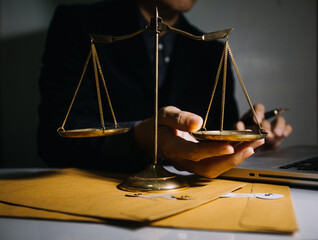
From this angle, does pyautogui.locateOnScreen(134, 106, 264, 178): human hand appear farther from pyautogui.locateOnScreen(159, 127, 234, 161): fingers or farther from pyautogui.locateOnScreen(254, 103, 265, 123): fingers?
pyautogui.locateOnScreen(254, 103, 265, 123): fingers

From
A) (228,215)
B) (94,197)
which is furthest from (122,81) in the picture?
(228,215)

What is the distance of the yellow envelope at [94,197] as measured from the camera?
0.54 meters

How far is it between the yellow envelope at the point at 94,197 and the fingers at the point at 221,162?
26mm

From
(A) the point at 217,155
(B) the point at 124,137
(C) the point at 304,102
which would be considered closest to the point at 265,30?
(C) the point at 304,102

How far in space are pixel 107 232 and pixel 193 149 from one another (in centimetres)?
30

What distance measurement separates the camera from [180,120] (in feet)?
2.44

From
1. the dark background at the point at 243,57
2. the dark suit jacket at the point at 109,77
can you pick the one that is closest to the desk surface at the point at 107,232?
the dark suit jacket at the point at 109,77

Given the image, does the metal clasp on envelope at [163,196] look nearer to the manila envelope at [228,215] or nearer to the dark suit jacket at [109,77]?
the manila envelope at [228,215]

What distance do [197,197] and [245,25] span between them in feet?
5.02

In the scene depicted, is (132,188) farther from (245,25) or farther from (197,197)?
(245,25)

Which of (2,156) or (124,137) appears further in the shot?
(2,156)

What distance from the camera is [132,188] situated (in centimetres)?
70

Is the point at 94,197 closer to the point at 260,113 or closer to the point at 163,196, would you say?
the point at 163,196

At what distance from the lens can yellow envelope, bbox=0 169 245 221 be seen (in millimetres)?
540
